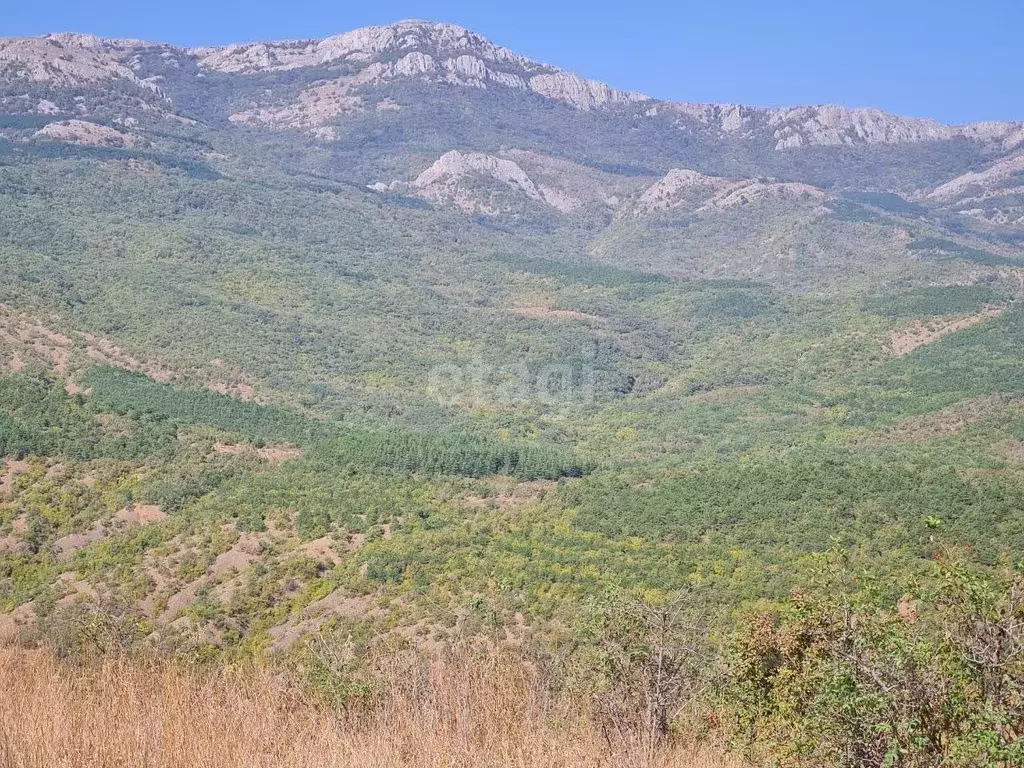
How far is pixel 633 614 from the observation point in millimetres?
13961

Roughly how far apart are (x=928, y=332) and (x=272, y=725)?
4173 inches

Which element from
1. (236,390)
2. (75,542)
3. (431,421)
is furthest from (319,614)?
(236,390)

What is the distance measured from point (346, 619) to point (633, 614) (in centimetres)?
2059

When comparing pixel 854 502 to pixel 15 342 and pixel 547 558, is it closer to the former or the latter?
pixel 547 558

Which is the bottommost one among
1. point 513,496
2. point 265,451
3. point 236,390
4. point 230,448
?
point 513,496

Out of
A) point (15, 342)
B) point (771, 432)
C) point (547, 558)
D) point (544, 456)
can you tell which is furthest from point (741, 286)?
point (547, 558)

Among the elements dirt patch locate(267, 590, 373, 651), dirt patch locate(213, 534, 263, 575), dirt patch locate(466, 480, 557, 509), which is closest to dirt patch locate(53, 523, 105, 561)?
dirt patch locate(213, 534, 263, 575)

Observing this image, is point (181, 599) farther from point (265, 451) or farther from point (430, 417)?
point (430, 417)

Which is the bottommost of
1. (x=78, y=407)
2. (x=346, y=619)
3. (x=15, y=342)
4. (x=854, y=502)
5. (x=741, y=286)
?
(x=346, y=619)

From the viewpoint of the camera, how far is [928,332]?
4050 inches

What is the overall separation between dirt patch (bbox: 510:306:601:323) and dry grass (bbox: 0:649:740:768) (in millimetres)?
114092

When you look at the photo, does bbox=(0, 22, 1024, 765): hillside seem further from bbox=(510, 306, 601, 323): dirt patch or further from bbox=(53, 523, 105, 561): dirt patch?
bbox=(510, 306, 601, 323): dirt patch

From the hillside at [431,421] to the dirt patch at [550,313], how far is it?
0.90 meters

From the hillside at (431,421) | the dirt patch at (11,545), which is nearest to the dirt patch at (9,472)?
the hillside at (431,421)
